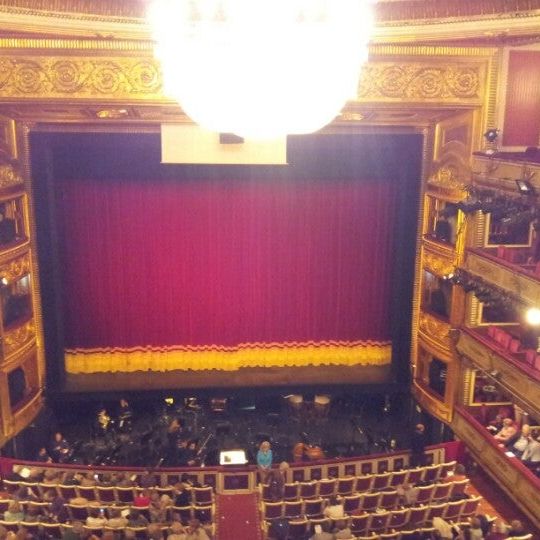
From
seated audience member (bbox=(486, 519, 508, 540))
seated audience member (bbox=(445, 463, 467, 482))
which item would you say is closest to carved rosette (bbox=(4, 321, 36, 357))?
seated audience member (bbox=(445, 463, 467, 482))

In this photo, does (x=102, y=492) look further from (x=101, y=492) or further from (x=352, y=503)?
(x=352, y=503)

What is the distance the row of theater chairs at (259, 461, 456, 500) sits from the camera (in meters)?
9.66

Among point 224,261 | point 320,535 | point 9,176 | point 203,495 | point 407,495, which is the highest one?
point 9,176

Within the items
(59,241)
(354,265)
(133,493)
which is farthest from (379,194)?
(133,493)

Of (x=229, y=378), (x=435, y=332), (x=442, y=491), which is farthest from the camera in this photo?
(x=229, y=378)

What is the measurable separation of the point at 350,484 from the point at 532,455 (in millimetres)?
2796

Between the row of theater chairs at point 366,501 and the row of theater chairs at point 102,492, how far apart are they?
1.00 metres

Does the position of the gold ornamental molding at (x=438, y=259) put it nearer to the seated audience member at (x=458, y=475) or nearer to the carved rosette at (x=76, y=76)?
the seated audience member at (x=458, y=475)

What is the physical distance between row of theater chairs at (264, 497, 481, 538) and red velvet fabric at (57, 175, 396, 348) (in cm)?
529

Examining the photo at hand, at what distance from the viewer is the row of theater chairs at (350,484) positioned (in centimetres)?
966

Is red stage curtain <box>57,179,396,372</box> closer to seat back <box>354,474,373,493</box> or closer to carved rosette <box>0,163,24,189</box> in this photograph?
carved rosette <box>0,163,24,189</box>

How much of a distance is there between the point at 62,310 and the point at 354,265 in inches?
237

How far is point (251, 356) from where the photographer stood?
14047 millimetres

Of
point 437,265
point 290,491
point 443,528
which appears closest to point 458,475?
point 443,528
